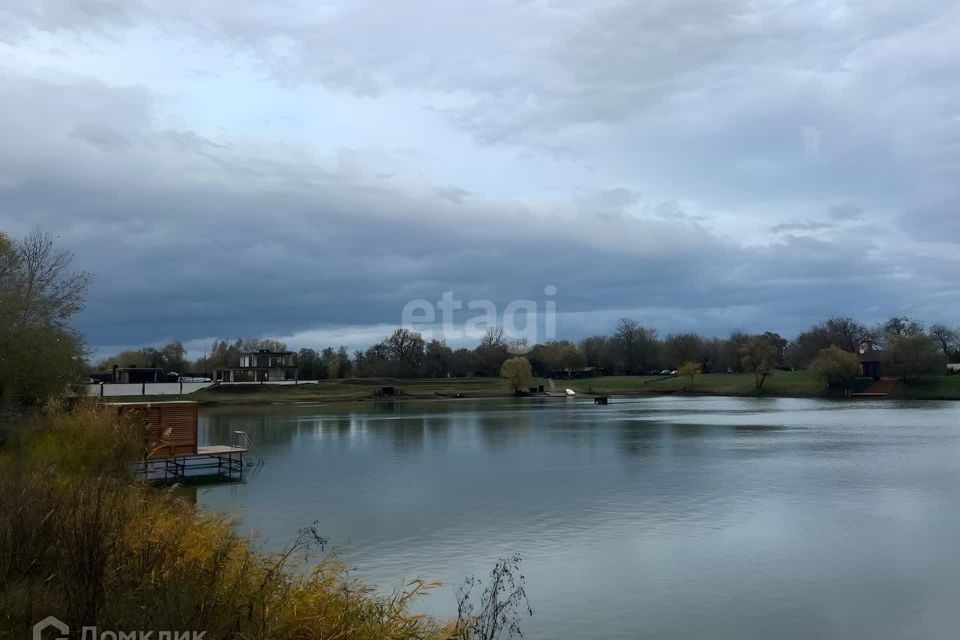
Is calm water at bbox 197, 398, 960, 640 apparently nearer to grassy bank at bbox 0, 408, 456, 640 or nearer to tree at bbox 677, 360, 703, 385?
grassy bank at bbox 0, 408, 456, 640

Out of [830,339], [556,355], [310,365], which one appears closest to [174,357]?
[310,365]

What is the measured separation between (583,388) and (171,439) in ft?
299

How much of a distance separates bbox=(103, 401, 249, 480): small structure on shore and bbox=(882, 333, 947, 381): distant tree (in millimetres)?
82972

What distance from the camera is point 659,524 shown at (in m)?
15.7

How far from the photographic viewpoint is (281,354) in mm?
120750

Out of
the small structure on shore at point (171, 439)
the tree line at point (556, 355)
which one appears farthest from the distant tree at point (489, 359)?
the small structure on shore at point (171, 439)

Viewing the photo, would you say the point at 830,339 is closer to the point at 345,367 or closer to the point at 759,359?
the point at 759,359

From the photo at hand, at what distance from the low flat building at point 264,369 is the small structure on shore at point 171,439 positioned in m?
92.9

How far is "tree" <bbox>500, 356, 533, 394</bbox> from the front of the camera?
101 metres

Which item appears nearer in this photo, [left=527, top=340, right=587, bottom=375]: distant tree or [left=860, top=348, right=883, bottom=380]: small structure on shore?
[left=860, top=348, right=883, bottom=380]: small structure on shore

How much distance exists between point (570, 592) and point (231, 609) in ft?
20.4

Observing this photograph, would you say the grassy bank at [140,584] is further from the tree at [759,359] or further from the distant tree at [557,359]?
the distant tree at [557,359]

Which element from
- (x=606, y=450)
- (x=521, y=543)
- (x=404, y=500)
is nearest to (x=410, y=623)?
(x=521, y=543)

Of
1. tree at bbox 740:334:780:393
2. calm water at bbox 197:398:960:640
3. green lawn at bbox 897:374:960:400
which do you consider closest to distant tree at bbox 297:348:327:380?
tree at bbox 740:334:780:393
